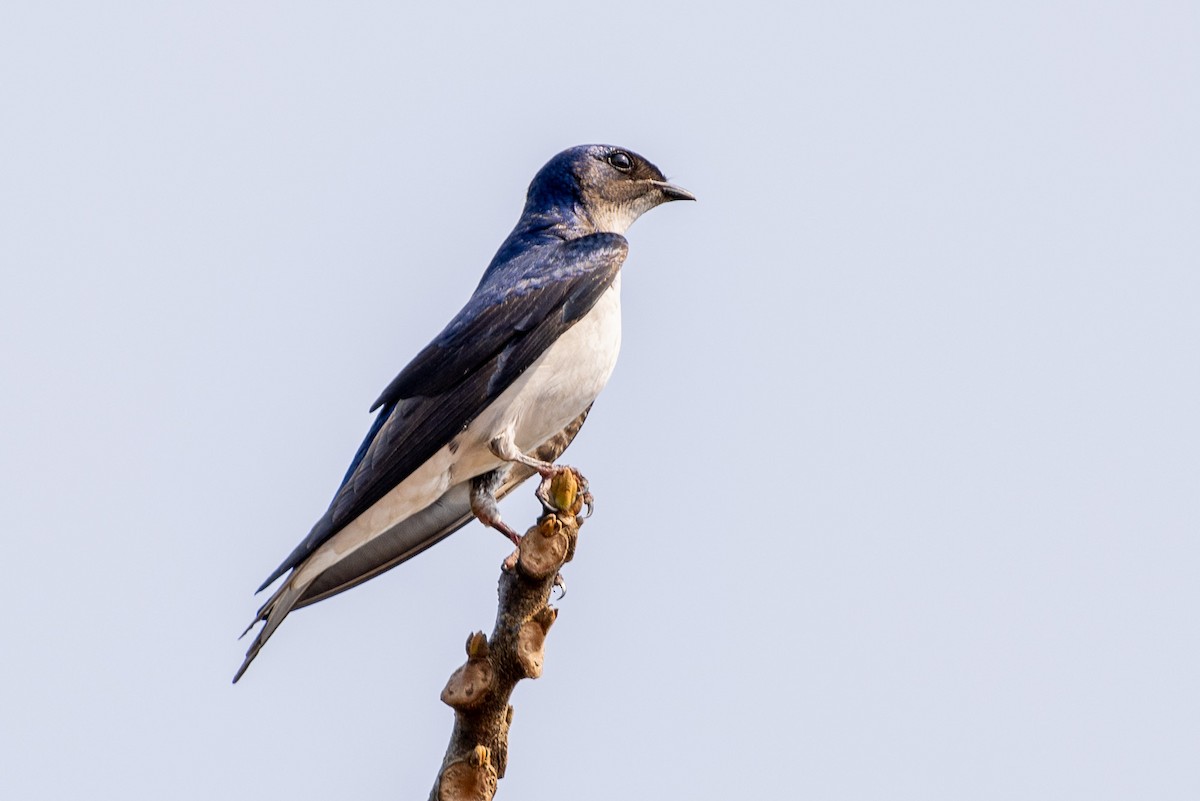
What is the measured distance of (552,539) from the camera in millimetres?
5227

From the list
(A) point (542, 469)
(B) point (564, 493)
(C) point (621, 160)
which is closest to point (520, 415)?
(A) point (542, 469)

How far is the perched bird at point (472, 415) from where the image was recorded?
6379mm

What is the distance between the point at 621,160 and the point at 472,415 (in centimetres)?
231

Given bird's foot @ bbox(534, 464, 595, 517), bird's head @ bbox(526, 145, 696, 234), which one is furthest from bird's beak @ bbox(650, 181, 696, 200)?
bird's foot @ bbox(534, 464, 595, 517)

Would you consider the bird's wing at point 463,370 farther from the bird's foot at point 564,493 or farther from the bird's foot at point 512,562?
the bird's foot at point 512,562

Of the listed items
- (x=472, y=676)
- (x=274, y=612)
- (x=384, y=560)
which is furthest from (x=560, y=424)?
(x=472, y=676)

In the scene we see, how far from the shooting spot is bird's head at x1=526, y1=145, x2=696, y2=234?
26.2ft

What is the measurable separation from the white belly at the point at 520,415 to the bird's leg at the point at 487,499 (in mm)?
179

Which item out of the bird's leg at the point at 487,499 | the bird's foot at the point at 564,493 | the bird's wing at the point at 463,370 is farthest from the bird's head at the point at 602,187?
the bird's foot at the point at 564,493

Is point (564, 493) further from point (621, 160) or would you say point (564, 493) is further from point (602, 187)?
point (621, 160)

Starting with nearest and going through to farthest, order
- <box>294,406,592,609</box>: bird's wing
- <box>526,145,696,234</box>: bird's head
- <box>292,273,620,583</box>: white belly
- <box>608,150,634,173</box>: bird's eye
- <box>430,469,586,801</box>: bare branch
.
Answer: <box>430,469,586,801</box>: bare branch
<box>292,273,620,583</box>: white belly
<box>294,406,592,609</box>: bird's wing
<box>526,145,696,234</box>: bird's head
<box>608,150,634,173</box>: bird's eye

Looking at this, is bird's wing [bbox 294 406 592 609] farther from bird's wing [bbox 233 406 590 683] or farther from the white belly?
the white belly

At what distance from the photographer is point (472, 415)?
647cm

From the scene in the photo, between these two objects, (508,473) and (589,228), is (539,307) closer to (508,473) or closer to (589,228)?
(508,473)
